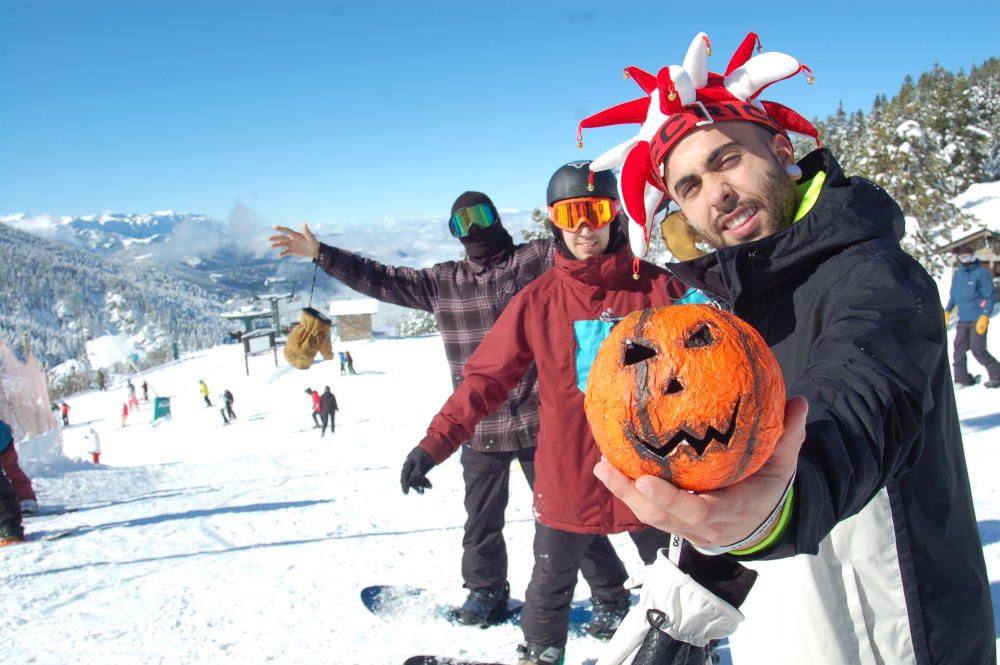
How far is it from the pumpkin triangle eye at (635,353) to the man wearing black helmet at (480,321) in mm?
2792

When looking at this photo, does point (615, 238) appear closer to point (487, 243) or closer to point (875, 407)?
point (487, 243)

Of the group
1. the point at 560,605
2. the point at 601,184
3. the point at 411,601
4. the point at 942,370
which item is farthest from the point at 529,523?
the point at 942,370

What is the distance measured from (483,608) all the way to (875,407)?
330cm

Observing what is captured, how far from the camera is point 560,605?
9.66ft

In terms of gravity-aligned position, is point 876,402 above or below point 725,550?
above

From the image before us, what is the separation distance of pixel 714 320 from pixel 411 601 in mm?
3786

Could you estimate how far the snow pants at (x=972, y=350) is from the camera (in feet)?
30.3

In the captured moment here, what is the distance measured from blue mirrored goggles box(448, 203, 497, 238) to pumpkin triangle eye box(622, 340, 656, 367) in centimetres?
351

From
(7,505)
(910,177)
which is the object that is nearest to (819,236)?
(7,505)

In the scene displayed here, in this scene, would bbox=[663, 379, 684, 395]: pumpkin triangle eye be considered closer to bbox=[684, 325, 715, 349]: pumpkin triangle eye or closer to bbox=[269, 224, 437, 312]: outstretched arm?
bbox=[684, 325, 715, 349]: pumpkin triangle eye

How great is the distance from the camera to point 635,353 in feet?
2.71

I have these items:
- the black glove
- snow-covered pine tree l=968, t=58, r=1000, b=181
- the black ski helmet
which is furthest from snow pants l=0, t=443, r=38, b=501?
snow-covered pine tree l=968, t=58, r=1000, b=181

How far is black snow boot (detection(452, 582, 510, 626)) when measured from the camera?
3754mm

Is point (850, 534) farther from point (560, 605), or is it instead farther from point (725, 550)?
point (560, 605)
